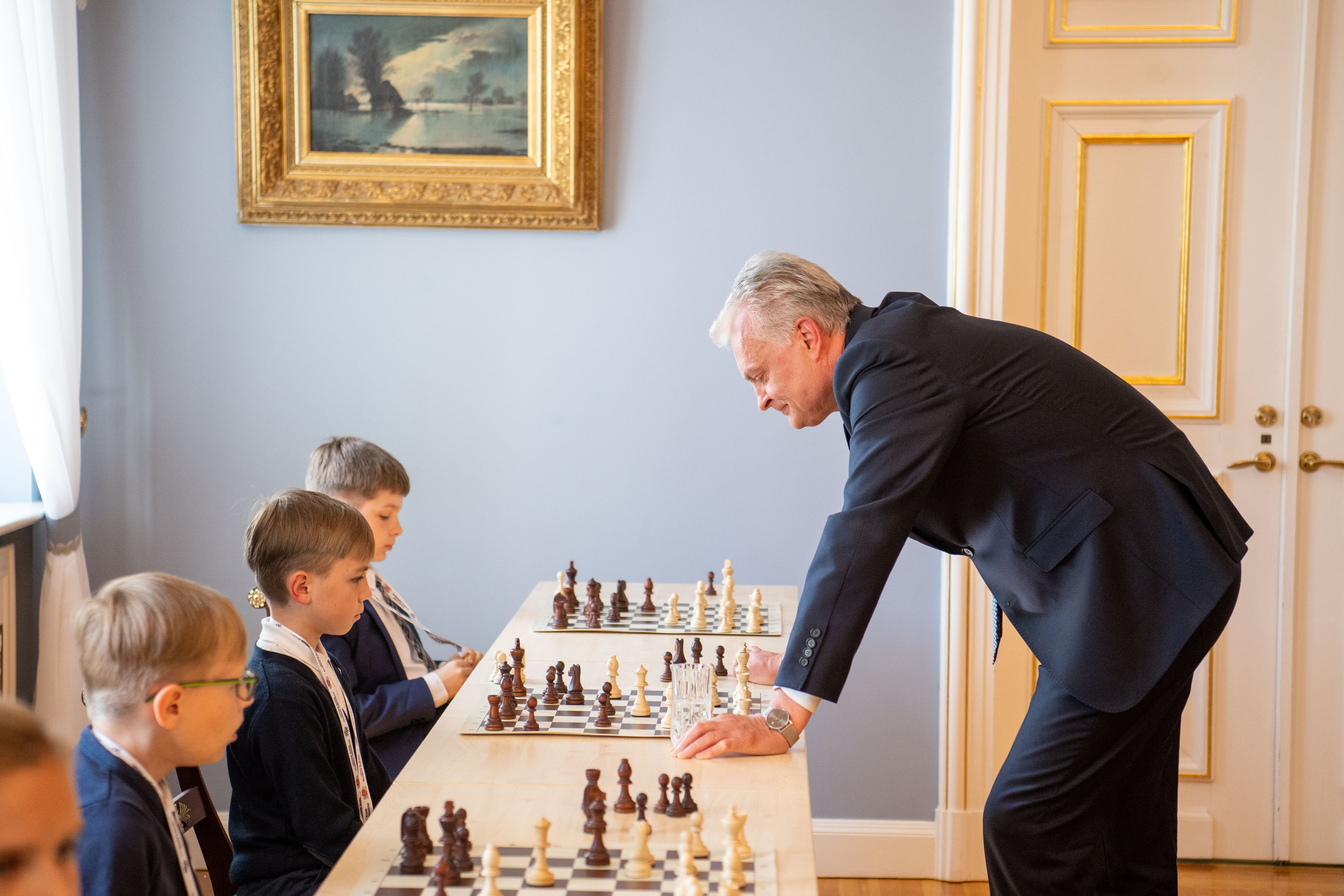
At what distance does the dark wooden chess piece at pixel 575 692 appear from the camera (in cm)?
199

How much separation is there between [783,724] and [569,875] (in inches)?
20.4

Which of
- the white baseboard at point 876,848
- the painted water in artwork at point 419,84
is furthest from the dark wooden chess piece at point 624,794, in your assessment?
the painted water in artwork at point 419,84

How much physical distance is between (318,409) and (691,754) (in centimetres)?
210

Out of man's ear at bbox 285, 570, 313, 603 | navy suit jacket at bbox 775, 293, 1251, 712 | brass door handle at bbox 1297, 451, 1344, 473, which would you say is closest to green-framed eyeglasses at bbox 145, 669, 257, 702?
man's ear at bbox 285, 570, 313, 603

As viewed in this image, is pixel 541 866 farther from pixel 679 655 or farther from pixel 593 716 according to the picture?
pixel 679 655

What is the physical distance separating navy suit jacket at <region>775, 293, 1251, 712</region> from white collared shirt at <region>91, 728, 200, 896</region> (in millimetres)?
871

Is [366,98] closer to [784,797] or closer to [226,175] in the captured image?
[226,175]

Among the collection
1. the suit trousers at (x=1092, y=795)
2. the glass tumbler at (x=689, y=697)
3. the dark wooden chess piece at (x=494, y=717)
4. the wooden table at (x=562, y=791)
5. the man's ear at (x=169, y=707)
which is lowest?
the suit trousers at (x=1092, y=795)

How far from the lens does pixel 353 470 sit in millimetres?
2463

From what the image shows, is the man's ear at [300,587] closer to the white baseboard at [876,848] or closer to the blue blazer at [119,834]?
the blue blazer at [119,834]

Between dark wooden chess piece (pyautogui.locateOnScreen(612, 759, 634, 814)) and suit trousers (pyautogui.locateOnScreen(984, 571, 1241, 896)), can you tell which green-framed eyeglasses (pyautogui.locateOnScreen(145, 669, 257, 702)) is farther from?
suit trousers (pyautogui.locateOnScreen(984, 571, 1241, 896))

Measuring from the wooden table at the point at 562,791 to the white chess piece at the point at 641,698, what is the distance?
0.21 feet

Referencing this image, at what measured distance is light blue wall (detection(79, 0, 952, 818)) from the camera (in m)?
3.30

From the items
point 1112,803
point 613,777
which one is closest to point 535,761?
point 613,777
